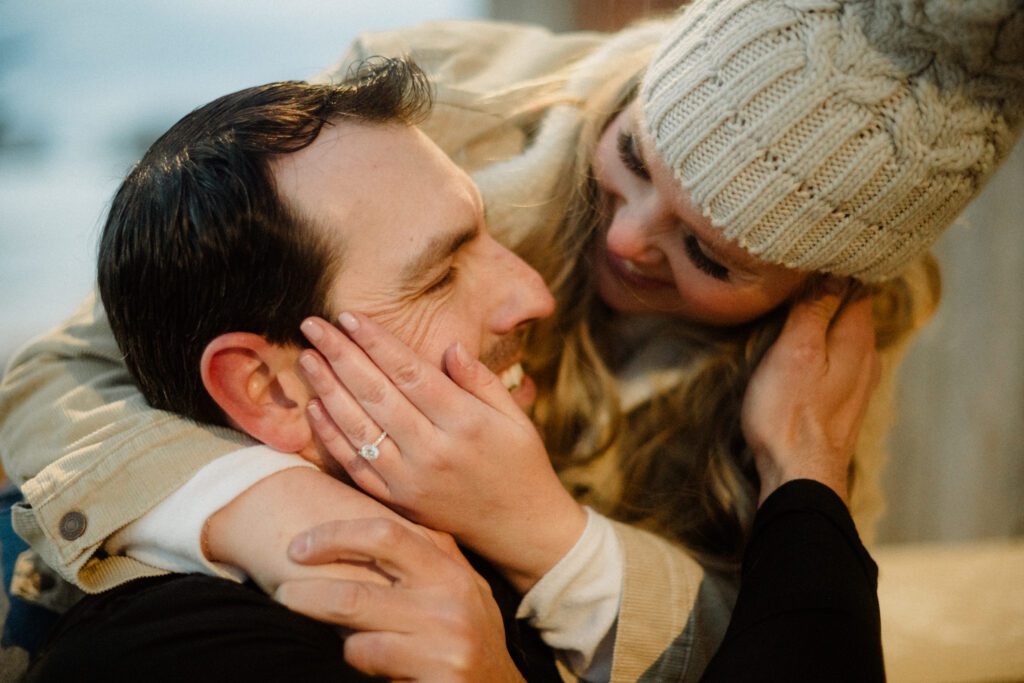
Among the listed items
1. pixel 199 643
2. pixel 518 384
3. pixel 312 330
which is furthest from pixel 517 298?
pixel 199 643

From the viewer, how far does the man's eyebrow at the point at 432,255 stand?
4.35 ft

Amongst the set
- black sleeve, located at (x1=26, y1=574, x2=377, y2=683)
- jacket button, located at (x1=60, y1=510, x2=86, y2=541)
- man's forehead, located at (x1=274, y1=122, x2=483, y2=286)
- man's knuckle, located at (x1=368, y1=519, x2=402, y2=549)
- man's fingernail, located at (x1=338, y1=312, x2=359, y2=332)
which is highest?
man's forehead, located at (x1=274, y1=122, x2=483, y2=286)

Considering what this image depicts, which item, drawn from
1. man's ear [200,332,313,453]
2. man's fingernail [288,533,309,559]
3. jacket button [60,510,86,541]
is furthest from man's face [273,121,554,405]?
→ jacket button [60,510,86,541]

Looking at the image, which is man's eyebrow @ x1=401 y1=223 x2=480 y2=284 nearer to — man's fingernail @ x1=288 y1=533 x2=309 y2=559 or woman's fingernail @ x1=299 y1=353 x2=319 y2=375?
woman's fingernail @ x1=299 y1=353 x2=319 y2=375

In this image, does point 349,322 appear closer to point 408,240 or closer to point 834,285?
point 408,240

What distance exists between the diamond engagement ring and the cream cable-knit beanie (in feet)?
2.23

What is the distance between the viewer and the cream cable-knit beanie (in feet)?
4.21

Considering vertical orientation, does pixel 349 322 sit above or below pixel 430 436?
above

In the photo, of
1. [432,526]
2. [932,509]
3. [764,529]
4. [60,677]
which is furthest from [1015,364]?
[60,677]

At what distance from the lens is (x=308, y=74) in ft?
6.08

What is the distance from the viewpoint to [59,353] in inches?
64.4

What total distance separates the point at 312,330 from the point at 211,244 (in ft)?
0.62

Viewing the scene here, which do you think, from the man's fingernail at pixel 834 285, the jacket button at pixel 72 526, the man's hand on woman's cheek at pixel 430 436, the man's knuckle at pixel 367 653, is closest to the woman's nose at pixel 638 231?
the man's fingernail at pixel 834 285

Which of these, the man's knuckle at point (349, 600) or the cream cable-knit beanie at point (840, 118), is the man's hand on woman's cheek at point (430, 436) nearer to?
the man's knuckle at point (349, 600)
